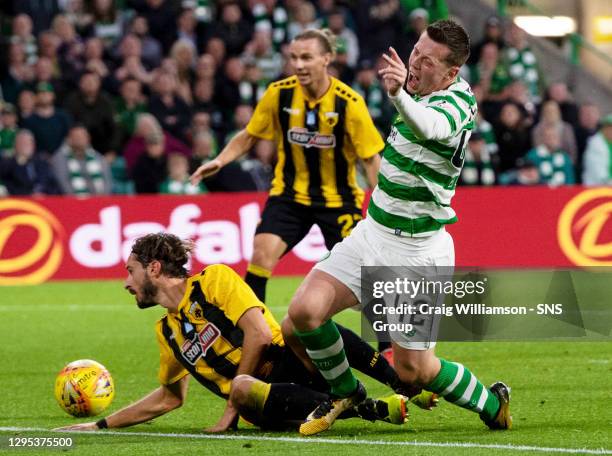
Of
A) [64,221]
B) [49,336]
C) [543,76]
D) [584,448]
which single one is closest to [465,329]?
[49,336]

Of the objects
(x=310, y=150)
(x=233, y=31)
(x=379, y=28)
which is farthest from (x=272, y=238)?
(x=379, y=28)

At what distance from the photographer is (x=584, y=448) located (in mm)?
6402

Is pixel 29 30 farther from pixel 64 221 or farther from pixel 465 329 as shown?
pixel 465 329

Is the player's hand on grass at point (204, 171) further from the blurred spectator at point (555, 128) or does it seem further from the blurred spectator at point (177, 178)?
the blurred spectator at point (555, 128)

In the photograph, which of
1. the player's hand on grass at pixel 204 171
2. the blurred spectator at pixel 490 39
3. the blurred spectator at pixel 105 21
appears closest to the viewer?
the player's hand on grass at pixel 204 171

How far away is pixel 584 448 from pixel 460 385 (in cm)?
71

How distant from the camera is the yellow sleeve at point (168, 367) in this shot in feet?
23.6

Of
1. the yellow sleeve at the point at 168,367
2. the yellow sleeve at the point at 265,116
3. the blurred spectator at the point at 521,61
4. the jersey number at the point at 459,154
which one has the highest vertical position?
the jersey number at the point at 459,154

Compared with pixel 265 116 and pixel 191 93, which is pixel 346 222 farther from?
pixel 191 93

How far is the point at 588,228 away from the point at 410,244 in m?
9.16

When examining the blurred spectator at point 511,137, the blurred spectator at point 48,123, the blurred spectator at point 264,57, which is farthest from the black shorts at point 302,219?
the blurred spectator at point 511,137

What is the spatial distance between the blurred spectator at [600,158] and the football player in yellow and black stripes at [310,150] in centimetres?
907

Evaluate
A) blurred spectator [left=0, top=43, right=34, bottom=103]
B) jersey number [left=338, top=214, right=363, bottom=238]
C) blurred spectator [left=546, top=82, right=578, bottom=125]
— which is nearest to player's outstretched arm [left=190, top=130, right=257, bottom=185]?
jersey number [left=338, top=214, right=363, bottom=238]

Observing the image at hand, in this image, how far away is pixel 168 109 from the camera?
1788 centimetres
